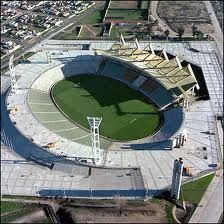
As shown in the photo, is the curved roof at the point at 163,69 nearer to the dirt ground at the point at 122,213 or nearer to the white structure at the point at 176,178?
the white structure at the point at 176,178

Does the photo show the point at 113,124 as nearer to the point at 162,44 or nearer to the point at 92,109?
the point at 92,109

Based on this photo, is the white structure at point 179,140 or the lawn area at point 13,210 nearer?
the lawn area at point 13,210

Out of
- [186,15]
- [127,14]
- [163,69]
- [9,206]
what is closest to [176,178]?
[9,206]

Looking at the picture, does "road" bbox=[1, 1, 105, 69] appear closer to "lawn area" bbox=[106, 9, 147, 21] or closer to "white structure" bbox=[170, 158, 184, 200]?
"lawn area" bbox=[106, 9, 147, 21]

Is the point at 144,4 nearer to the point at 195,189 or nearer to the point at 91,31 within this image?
the point at 91,31

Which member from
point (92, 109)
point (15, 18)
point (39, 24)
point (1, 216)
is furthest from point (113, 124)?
point (15, 18)

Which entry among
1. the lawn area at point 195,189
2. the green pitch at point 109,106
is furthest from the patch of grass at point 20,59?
the lawn area at point 195,189
